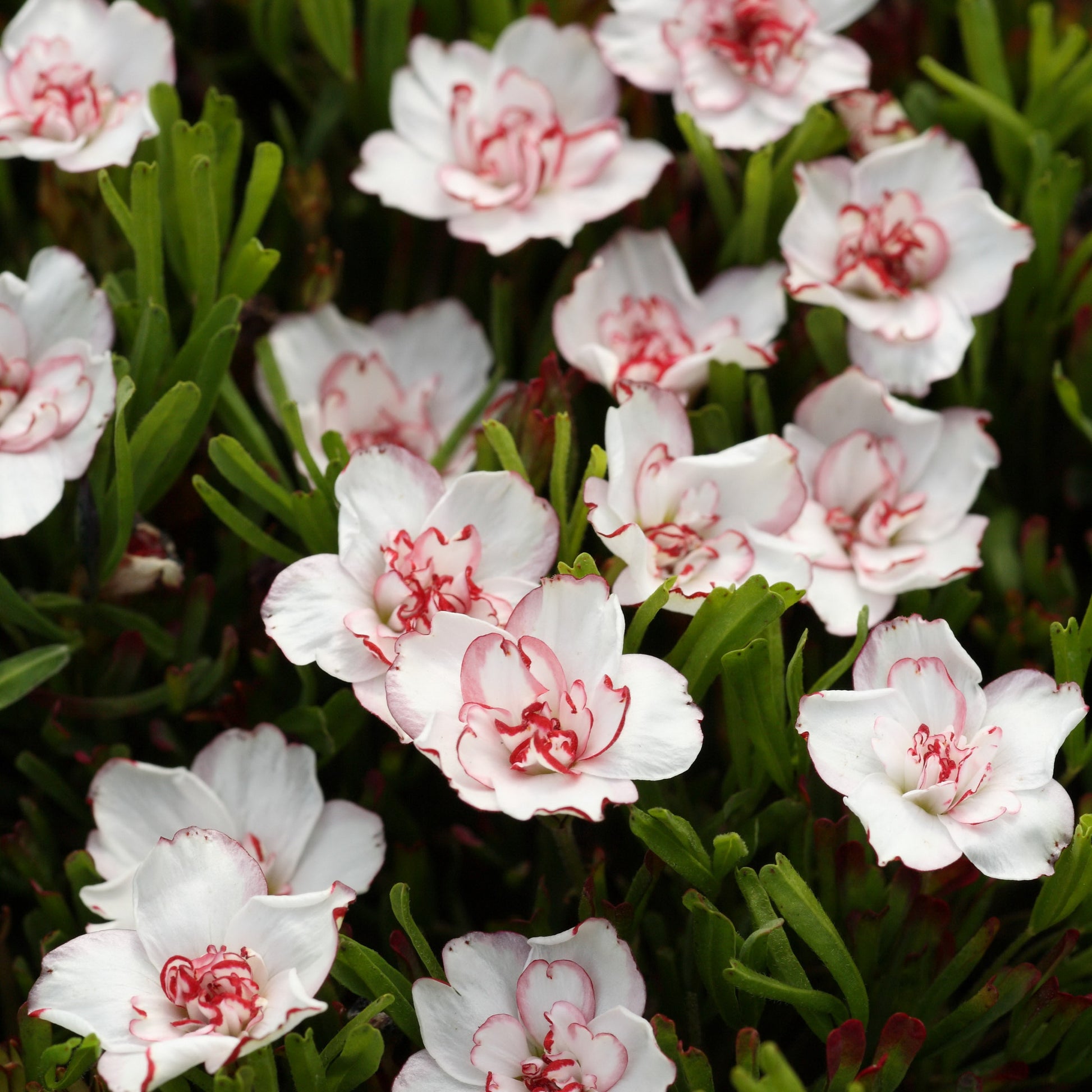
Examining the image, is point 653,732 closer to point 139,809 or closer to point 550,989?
point 550,989

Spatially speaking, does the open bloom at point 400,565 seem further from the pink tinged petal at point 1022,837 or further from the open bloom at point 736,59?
the open bloom at point 736,59

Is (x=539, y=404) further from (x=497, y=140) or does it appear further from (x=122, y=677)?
(x=122, y=677)

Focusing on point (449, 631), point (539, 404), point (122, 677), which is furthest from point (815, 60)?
point (122, 677)

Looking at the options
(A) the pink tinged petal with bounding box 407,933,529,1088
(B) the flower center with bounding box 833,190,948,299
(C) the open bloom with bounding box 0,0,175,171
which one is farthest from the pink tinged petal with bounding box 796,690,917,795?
(C) the open bloom with bounding box 0,0,175,171

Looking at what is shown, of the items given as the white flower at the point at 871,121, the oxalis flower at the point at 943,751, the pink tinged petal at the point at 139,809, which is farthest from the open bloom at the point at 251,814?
→ the white flower at the point at 871,121

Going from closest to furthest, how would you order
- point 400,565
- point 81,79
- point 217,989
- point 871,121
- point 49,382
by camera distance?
point 217,989
point 400,565
point 49,382
point 81,79
point 871,121

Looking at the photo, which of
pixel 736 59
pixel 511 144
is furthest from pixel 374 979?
pixel 736 59

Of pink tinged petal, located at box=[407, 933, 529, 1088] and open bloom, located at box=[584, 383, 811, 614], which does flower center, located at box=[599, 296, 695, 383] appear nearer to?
open bloom, located at box=[584, 383, 811, 614]
